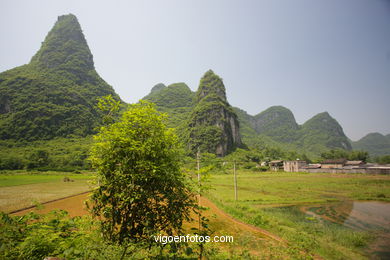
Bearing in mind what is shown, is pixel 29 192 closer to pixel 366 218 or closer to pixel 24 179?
pixel 24 179

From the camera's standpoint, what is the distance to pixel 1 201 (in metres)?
16.9

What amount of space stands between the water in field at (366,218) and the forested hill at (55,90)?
322 feet

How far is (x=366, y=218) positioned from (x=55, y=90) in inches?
5329

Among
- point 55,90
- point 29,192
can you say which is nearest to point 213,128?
point 29,192

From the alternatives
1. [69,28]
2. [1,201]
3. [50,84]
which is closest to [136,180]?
[1,201]

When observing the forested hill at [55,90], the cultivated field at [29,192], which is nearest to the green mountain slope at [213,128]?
the forested hill at [55,90]

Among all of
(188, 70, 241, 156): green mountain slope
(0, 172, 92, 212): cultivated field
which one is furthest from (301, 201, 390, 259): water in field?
(188, 70, 241, 156): green mountain slope

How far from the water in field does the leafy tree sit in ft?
32.7

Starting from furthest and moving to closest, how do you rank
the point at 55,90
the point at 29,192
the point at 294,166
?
the point at 55,90
the point at 294,166
the point at 29,192

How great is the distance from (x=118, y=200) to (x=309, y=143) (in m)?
236

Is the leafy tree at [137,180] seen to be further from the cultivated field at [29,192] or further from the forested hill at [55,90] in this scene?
the forested hill at [55,90]

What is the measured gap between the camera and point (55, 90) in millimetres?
104812

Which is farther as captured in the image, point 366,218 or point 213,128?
point 213,128

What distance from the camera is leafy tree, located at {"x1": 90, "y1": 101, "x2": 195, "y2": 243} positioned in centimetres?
345
